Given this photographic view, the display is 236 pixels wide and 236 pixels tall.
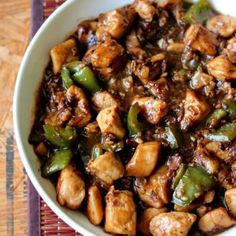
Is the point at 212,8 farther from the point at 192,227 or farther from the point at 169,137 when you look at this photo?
the point at 192,227

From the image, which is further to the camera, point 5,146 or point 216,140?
point 5,146

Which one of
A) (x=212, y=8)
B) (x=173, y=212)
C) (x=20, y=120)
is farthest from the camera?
(x=212, y=8)

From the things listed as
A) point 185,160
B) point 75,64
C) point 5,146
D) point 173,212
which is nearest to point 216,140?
point 185,160

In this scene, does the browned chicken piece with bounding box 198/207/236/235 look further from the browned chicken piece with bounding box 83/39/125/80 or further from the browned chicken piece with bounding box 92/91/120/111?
the browned chicken piece with bounding box 83/39/125/80

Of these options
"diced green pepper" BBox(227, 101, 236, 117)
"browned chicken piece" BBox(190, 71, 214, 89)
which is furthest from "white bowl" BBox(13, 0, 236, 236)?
"diced green pepper" BBox(227, 101, 236, 117)

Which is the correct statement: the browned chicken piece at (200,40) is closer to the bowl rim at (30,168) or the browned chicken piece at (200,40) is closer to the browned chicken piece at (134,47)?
the browned chicken piece at (134,47)

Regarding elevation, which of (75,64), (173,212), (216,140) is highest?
(75,64)

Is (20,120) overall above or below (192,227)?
above

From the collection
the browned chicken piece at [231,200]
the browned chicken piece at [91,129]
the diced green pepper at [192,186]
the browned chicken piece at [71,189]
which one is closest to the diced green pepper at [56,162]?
the browned chicken piece at [71,189]
